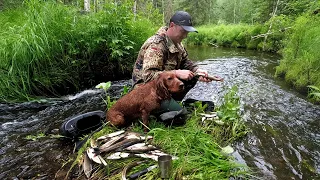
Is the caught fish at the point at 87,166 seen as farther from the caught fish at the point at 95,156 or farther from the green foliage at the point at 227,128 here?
the green foliage at the point at 227,128

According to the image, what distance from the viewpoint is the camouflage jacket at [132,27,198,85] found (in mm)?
3562

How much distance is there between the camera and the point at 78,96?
623cm

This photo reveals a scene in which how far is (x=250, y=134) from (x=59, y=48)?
515 cm

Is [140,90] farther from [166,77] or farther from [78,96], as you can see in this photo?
[78,96]

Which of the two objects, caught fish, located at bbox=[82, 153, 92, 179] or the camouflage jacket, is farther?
the camouflage jacket

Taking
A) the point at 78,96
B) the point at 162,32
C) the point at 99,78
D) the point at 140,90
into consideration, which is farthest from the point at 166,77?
the point at 99,78

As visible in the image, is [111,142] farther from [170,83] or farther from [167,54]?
[167,54]

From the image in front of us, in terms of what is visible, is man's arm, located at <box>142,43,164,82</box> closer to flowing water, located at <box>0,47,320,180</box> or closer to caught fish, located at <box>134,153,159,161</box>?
caught fish, located at <box>134,153,159,161</box>

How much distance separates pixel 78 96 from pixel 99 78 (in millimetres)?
1208

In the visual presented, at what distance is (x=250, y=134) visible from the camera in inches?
163

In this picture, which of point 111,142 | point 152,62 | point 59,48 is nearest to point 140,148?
point 111,142

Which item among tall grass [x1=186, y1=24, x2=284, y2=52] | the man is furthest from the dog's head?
tall grass [x1=186, y1=24, x2=284, y2=52]

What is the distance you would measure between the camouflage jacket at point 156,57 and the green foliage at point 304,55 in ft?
14.6

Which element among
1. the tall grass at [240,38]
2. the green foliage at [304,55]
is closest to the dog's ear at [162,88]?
the green foliage at [304,55]
